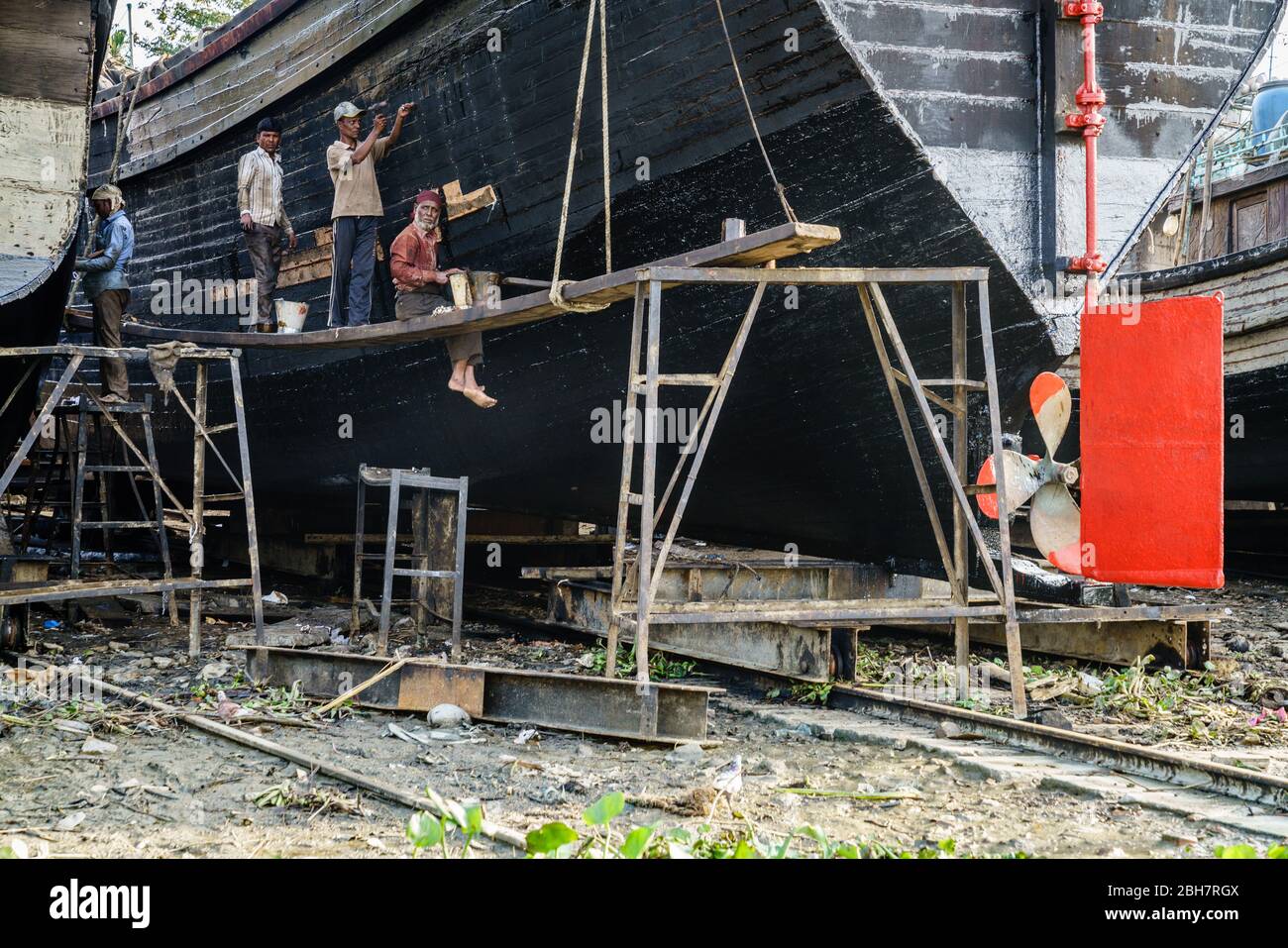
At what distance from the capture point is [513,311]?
5.90 m

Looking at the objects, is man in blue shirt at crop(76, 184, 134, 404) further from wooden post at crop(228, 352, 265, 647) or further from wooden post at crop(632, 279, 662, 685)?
wooden post at crop(632, 279, 662, 685)

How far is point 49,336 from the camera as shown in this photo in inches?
317

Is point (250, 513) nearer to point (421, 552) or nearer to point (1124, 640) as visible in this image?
point (421, 552)

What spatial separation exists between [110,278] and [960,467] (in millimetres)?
5885

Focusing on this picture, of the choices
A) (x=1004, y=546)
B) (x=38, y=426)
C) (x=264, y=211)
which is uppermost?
(x=264, y=211)

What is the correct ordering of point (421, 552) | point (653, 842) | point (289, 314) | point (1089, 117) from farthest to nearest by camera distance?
point (289, 314) < point (421, 552) < point (1089, 117) < point (653, 842)

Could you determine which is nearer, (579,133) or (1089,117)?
(1089,117)

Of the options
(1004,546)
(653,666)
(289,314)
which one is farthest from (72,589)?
(1004,546)

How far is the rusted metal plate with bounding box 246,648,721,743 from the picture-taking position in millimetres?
4582

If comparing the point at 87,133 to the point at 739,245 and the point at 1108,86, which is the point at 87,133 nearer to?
the point at 739,245

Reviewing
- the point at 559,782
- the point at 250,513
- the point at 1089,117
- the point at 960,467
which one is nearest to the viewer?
the point at 559,782

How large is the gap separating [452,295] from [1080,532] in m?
3.76

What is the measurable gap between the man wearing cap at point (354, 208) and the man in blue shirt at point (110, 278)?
5.15 ft
